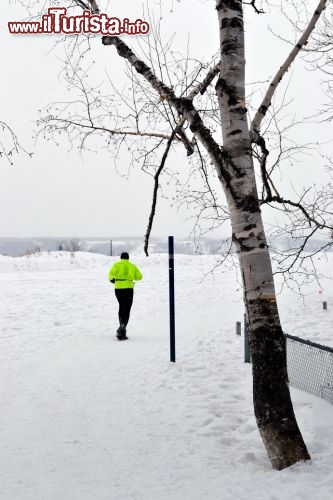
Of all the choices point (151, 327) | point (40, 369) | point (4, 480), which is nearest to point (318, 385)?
point (4, 480)

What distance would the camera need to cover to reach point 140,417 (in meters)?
5.30

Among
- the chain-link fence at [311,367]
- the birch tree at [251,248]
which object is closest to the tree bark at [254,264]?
the birch tree at [251,248]

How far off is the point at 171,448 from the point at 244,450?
0.72 meters

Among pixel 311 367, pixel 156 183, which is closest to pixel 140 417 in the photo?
pixel 311 367

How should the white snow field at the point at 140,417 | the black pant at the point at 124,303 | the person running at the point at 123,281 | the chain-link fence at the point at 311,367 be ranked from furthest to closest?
1. the person running at the point at 123,281
2. the black pant at the point at 124,303
3. the chain-link fence at the point at 311,367
4. the white snow field at the point at 140,417

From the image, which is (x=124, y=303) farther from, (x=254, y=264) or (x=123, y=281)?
(x=254, y=264)

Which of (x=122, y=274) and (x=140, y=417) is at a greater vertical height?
(x=122, y=274)

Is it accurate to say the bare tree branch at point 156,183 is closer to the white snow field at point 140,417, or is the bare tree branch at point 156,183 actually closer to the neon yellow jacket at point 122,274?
the white snow field at point 140,417

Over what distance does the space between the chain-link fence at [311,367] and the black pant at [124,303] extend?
446cm

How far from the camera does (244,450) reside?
4316 millimetres

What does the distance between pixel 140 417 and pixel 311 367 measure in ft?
7.51

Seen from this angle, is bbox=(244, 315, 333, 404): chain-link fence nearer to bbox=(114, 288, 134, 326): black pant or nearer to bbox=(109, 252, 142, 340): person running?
bbox=(114, 288, 134, 326): black pant

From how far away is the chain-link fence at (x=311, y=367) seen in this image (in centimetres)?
534

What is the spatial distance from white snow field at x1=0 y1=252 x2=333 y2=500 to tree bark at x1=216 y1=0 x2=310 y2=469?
288 mm
